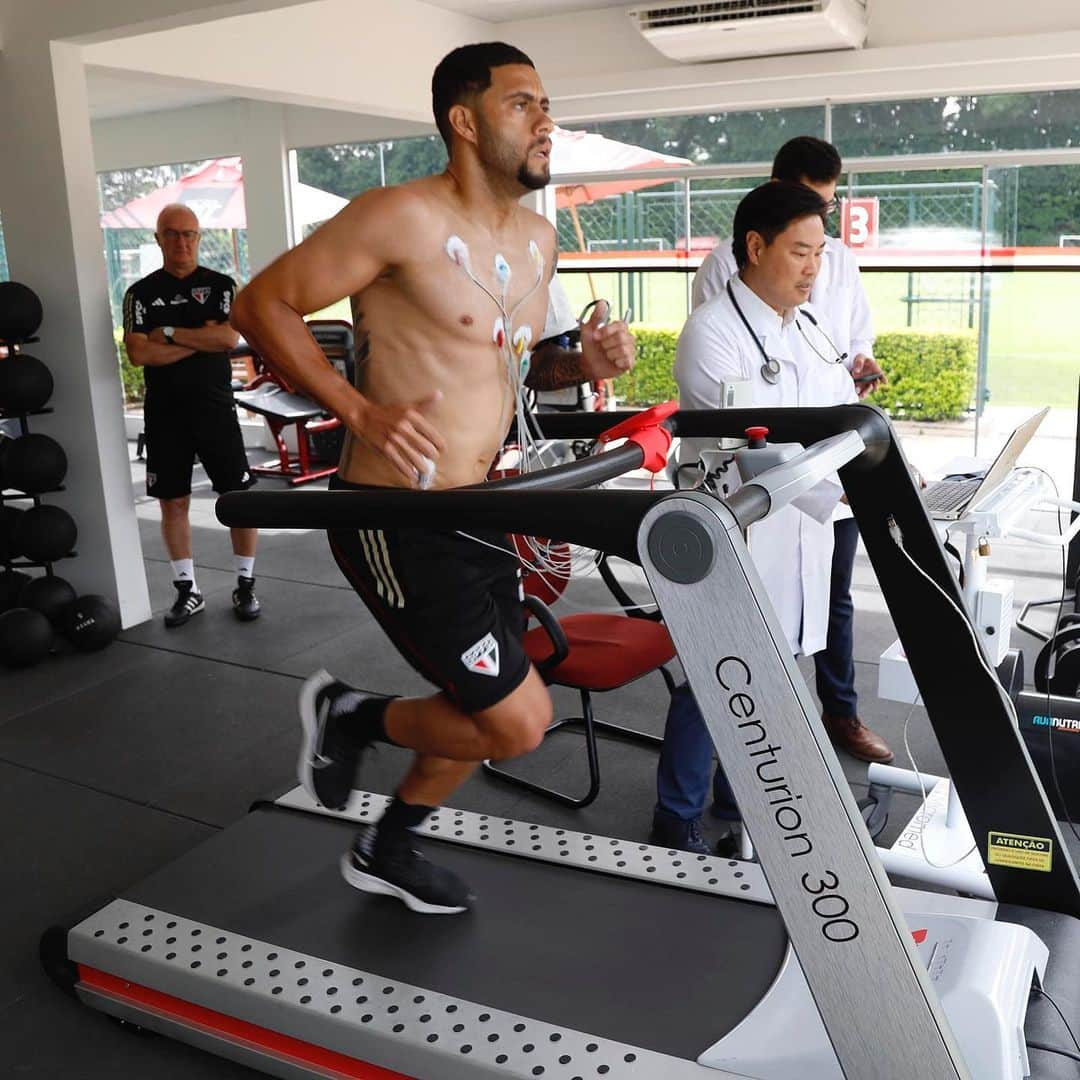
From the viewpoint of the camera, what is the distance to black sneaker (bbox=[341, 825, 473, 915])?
2.24 metres

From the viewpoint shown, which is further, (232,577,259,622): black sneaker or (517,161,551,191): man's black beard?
(232,577,259,622): black sneaker

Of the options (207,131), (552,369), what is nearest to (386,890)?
(552,369)

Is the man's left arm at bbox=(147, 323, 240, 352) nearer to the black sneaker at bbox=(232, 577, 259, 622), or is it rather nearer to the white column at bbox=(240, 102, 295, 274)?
the black sneaker at bbox=(232, 577, 259, 622)

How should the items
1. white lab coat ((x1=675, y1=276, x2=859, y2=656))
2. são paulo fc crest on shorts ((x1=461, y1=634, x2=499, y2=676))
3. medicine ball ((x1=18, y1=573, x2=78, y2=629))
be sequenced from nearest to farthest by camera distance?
são paulo fc crest on shorts ((x1=461, y1=634, x2=499, y2=676)), white lab coat ((x1=675, y1=276, x2=859, y2=656)), medicine ball ((x1=18, y1=573, x2=78, y2=629))

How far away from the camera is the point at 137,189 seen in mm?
10148

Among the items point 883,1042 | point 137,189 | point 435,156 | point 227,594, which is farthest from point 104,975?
point 137,189

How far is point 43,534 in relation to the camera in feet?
14.3

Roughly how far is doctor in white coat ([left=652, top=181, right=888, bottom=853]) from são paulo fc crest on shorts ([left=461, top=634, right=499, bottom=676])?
0.67 metres

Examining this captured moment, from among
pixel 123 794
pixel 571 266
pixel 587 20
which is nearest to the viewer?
pixel 123 794

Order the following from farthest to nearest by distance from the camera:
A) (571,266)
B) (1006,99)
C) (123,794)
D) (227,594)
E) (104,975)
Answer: (571,266) → (1006,99) → (227,594) → (123,794) → (104,975)

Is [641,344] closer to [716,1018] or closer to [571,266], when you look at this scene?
[571,266]

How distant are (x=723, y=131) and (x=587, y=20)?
1.05 meters

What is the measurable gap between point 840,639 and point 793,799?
2.00 meters

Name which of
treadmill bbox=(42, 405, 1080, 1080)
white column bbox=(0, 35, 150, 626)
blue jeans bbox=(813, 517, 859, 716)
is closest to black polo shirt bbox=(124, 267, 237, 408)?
white column bbox=(0, 35, 150, 626)
